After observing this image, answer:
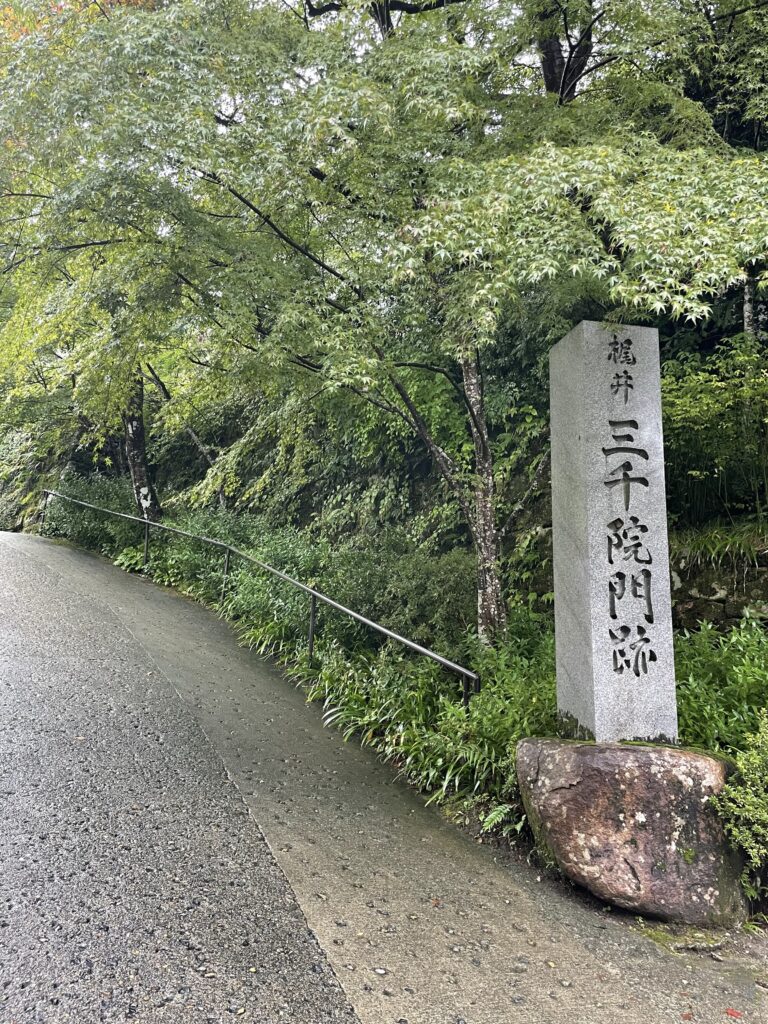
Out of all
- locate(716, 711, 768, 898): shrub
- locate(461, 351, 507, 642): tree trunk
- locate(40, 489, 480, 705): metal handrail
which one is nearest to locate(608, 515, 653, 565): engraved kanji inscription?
locate(716, 711, 768, 898): shrub

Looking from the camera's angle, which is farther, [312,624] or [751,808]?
[312,624]

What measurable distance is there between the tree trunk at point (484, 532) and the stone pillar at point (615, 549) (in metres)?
1.68

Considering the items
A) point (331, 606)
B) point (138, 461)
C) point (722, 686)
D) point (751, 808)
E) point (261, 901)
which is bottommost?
point (261, 901)

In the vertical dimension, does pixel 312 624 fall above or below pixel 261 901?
above

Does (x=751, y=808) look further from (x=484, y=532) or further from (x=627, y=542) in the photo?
(x=484, y=532)

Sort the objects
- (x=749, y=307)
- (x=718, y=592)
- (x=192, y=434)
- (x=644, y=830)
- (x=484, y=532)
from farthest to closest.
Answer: (x=192, y=434), (x=749, y=307), (x=484, y=532), (x=718, y=592), (x=644, y=830)

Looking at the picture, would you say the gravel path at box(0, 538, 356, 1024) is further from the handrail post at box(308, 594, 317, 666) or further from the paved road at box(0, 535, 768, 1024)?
the handrail post at box(308, 594, 317, 666)

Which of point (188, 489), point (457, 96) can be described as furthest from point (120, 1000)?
point (188, 489)

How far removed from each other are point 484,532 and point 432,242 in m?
2.79

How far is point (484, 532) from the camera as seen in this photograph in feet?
19.7

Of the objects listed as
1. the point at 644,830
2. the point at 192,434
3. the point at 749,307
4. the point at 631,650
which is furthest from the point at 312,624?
the point at 192,434

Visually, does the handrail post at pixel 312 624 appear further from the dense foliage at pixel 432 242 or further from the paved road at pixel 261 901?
the paved road at pixel 261 901

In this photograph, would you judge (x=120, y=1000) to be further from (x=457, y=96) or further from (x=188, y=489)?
(x=188, y=489)

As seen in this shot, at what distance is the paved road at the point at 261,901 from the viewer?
2.55 m
